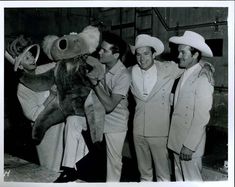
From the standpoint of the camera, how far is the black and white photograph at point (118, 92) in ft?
9.28

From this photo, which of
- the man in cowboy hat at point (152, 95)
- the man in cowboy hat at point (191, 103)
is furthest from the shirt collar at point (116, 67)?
the man in cowboy hat at point (191, 103)

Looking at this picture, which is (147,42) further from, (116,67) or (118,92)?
(118,92)

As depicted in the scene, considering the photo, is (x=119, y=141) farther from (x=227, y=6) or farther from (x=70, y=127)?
(x=227, y=6)

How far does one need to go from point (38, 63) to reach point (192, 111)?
1.18m

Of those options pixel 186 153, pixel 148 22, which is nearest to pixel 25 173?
pixel 186 153

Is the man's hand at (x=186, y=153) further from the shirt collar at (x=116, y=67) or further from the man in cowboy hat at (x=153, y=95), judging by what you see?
the shirt collar at (x=116, y=67)

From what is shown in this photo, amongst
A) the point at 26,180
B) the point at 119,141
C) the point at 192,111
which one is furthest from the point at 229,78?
the point at 26,180

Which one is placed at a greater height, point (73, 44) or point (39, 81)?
point (73, 44)

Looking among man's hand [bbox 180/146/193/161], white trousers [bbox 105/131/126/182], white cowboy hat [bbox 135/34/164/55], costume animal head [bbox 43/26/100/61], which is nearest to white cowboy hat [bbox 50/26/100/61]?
costume animal head [bbox 43/26/100/61]

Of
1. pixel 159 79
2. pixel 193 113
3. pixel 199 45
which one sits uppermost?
pixel 199 45

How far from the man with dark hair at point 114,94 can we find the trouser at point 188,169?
0.42 m

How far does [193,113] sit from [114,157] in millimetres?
661

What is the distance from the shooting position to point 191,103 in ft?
9.24

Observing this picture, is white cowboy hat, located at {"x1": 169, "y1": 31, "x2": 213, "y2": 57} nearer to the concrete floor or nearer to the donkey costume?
the donkey costume
